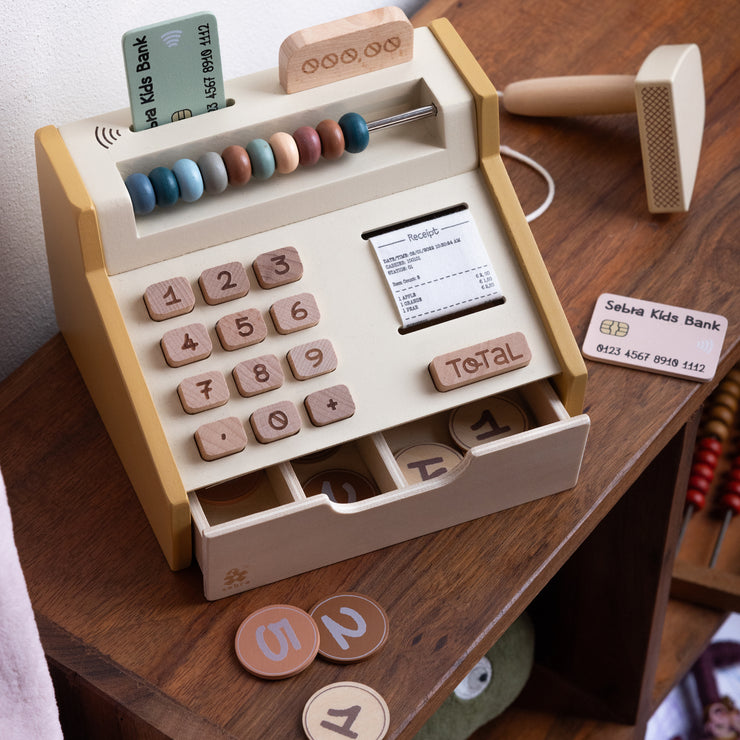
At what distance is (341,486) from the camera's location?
786mm

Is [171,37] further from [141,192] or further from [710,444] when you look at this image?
[710,444]

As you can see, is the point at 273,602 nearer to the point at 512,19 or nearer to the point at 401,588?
the point at 401,588

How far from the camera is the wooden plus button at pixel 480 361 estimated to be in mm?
751

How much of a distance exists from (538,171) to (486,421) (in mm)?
344

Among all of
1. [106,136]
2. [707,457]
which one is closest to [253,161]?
[106,136]

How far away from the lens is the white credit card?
0.87m

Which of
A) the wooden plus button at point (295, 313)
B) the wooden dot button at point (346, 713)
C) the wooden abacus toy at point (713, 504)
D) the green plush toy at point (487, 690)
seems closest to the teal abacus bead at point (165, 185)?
the wooden plus button at point (295, 313)

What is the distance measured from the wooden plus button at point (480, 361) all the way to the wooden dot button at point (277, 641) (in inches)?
7.8

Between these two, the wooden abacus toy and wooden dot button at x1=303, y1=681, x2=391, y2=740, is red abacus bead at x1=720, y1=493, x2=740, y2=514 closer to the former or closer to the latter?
the wooden abacus toy

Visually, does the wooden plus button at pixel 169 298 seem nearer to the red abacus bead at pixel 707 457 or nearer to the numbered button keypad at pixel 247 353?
the numbered button keypad at pixel 247 353

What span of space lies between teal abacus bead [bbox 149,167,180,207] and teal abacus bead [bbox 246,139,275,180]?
61 mm

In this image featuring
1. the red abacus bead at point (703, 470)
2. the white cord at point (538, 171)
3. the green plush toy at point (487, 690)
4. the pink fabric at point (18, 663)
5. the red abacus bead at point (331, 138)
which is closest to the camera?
the pink fabric at point (18, 663)

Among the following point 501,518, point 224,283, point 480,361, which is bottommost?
point 501,518

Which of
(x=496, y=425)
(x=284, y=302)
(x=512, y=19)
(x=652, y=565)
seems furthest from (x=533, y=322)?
(x=512, y=19)
